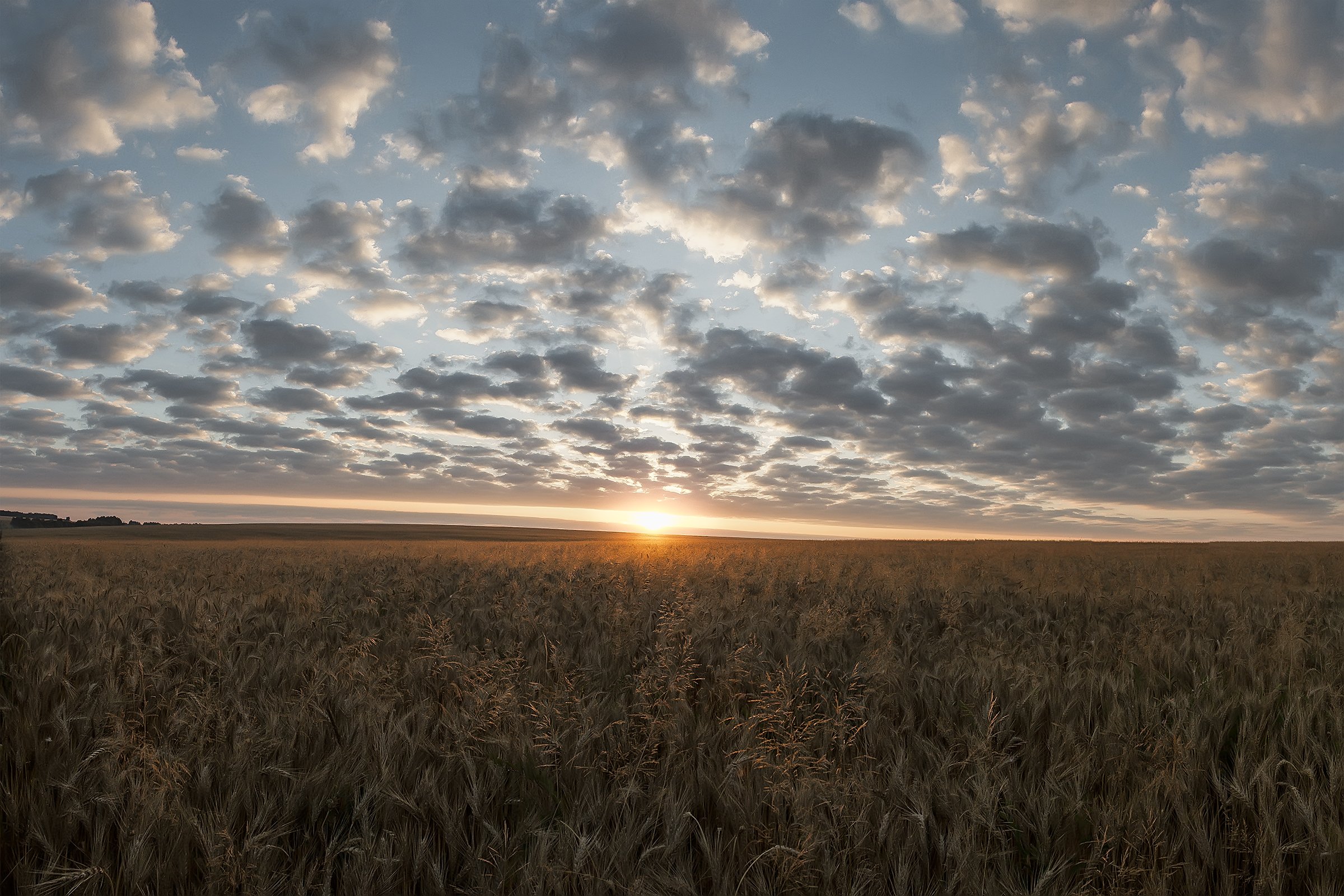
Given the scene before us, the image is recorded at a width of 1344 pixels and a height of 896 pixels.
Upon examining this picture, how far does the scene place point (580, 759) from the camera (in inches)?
136

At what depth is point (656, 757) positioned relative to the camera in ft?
11.7

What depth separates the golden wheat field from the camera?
258 cm

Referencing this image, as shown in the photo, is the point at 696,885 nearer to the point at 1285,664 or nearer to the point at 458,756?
the point at 458,756

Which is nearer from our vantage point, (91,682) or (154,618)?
(91,682)

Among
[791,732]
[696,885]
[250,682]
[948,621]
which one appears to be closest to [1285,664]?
[948,621]

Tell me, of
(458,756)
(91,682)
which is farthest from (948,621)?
(91,682)

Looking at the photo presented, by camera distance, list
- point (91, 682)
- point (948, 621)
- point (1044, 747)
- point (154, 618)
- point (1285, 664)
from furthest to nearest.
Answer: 1. point (948, 621)
2. point (154, 618)
3. point (1285, 664)
4. point (91, 682)
5. point (1044, 747)

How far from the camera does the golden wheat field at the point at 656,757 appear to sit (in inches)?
101

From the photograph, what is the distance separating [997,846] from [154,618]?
7220mm

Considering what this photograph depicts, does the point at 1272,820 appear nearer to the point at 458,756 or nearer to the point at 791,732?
the point at 791,732

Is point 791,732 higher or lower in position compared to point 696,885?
higher

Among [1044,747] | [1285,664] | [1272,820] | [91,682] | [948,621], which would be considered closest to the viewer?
[1272,820]

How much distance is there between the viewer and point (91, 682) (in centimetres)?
460

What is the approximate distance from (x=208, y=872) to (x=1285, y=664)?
7236mm
